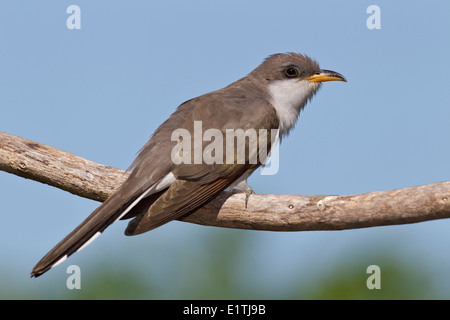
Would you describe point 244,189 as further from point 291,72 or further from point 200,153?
point 291,72

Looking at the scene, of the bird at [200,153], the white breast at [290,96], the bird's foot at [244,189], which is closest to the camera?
the bird at [200,153]

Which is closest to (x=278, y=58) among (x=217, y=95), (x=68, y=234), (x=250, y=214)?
(x=217, y=95)

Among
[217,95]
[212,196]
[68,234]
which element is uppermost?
[217,95]

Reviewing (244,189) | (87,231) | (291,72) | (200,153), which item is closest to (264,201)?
(244,189)

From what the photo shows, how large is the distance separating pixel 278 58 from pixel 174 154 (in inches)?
81.1

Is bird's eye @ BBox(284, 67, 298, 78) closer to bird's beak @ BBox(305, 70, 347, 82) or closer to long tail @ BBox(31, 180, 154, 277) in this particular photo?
bird's beak @ BBox(305, 70, 347, 82)

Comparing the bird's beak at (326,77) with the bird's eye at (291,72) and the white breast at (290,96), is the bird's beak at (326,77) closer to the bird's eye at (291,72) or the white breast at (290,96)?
the white breast at (290,96)

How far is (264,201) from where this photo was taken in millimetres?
5824

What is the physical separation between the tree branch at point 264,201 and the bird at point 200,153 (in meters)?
0.26

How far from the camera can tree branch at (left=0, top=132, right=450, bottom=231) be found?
16.6 feet

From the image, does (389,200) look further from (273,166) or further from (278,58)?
(278,58)

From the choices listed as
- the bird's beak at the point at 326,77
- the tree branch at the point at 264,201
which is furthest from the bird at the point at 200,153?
the tree branch at the point at 264,201

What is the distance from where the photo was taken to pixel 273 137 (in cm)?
647

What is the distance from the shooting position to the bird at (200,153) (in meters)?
5.50
